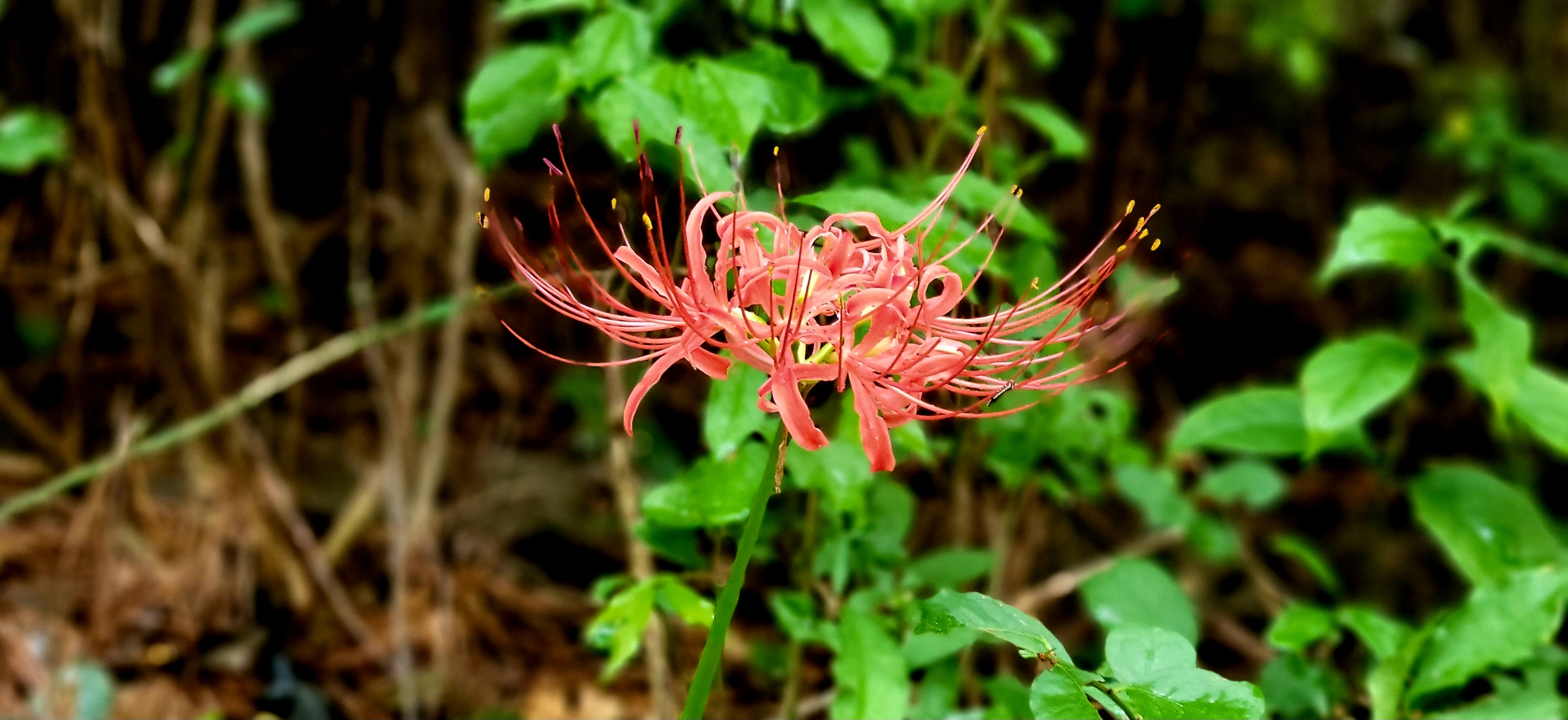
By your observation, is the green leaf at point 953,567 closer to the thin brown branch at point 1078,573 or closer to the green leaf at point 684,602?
the thin brown branch at point 1078,573

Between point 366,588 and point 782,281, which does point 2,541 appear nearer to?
point 366,588

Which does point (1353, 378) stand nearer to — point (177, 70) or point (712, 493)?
point (712, 493)

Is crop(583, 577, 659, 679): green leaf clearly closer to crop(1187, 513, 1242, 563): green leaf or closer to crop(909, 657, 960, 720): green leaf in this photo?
crop(909, 657, 960, 720): green leaf

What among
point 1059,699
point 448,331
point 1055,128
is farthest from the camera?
point 448,331

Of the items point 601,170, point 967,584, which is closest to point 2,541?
point 601,170

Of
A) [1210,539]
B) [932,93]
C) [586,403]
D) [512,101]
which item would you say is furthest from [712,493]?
[586,403]

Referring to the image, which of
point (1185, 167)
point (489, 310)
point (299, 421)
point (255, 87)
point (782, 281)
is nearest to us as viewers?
point (782, 281)
